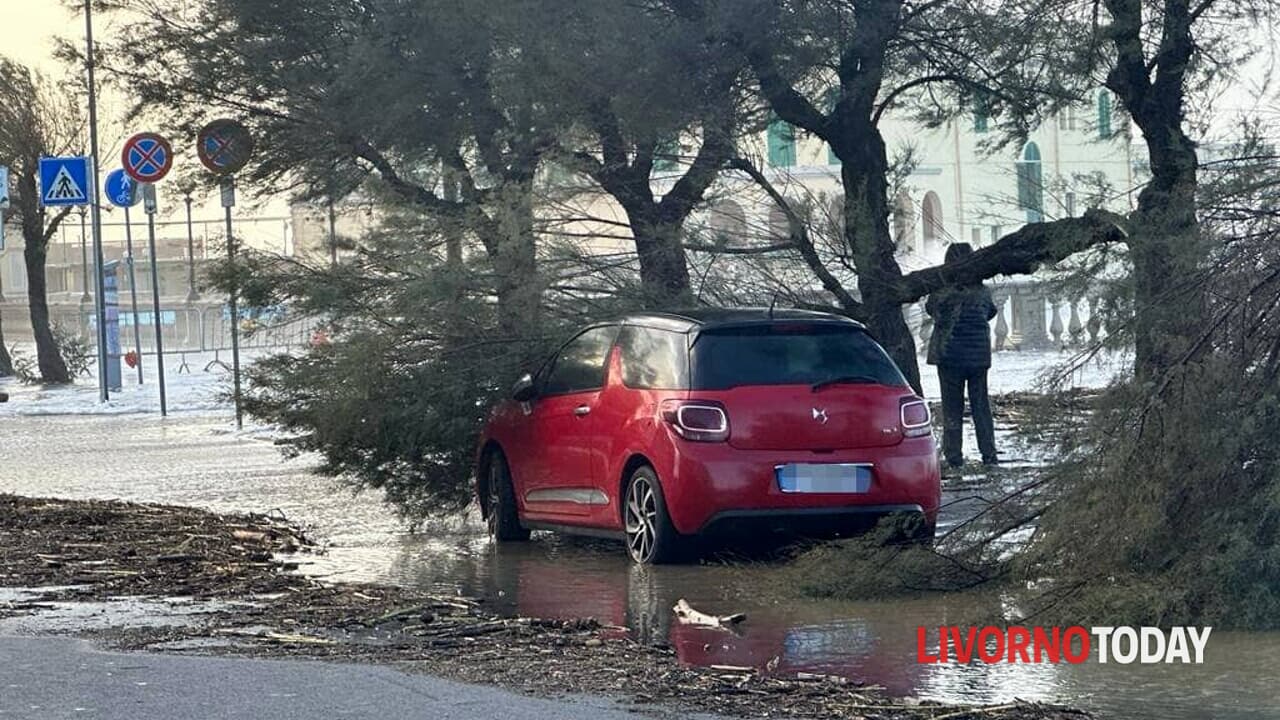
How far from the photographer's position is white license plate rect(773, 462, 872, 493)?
1226 cm

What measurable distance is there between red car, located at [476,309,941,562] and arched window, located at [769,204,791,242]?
342cm

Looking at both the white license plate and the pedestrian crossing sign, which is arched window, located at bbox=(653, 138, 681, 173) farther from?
the pedestrian crossing sign

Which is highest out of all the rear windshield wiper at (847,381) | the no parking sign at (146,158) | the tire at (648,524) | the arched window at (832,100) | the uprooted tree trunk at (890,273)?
the no parking sign at (146,158)

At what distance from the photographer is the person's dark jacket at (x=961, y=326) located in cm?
1750

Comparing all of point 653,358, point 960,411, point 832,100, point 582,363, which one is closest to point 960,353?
point 960,411

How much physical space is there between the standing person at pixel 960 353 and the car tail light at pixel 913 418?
467cm

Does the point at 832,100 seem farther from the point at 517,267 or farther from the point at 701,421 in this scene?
the point at 701,421

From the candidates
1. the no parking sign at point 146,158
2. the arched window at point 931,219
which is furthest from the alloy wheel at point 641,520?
the no parking sign at point 146,158

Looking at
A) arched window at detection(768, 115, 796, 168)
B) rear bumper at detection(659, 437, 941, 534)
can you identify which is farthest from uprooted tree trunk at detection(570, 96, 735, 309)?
rear bumper at detection(659, 437, 941, 534)

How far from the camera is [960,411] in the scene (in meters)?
19.6

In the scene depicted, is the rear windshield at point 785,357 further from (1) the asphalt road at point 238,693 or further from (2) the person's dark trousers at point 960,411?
(2) the person's dark trousers at point 960,411

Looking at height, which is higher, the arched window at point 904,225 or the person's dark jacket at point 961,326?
the arched window at point 904,225

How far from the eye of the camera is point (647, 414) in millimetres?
12609

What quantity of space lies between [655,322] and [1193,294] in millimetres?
4016
